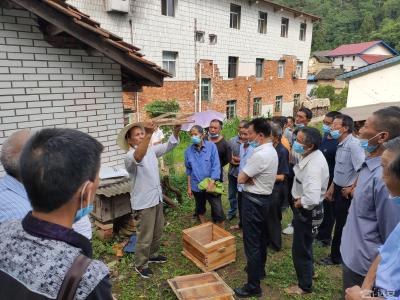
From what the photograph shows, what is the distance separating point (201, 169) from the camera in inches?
203

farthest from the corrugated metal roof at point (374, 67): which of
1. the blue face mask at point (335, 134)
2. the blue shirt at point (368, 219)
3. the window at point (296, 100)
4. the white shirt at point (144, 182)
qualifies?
the white shirt at point (144, 182)

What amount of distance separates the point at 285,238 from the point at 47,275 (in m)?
4.92

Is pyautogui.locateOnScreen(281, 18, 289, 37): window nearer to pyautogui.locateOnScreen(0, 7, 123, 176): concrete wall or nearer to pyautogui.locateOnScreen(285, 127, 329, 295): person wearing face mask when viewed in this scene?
pyautogui.locateOnScreen(0, 7, 123, 176): concrete wall

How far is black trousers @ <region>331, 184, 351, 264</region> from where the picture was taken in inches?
168

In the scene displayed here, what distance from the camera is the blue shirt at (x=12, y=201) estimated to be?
6.53ft

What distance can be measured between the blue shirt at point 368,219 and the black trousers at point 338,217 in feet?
6.12

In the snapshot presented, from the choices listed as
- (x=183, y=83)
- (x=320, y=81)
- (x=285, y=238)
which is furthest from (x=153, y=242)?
(x=320, y=81)

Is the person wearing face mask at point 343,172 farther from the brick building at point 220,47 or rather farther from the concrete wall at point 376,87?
the concrete wall at point 376,87

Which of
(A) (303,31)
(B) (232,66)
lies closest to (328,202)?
(B) (232,66)

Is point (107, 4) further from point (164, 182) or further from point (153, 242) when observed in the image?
point (153, 242)

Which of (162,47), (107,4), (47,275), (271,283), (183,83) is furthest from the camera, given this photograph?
(183,83)

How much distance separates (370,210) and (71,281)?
231cm

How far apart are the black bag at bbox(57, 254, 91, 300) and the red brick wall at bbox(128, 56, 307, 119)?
12505mm

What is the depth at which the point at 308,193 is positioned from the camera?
10.8 feet
